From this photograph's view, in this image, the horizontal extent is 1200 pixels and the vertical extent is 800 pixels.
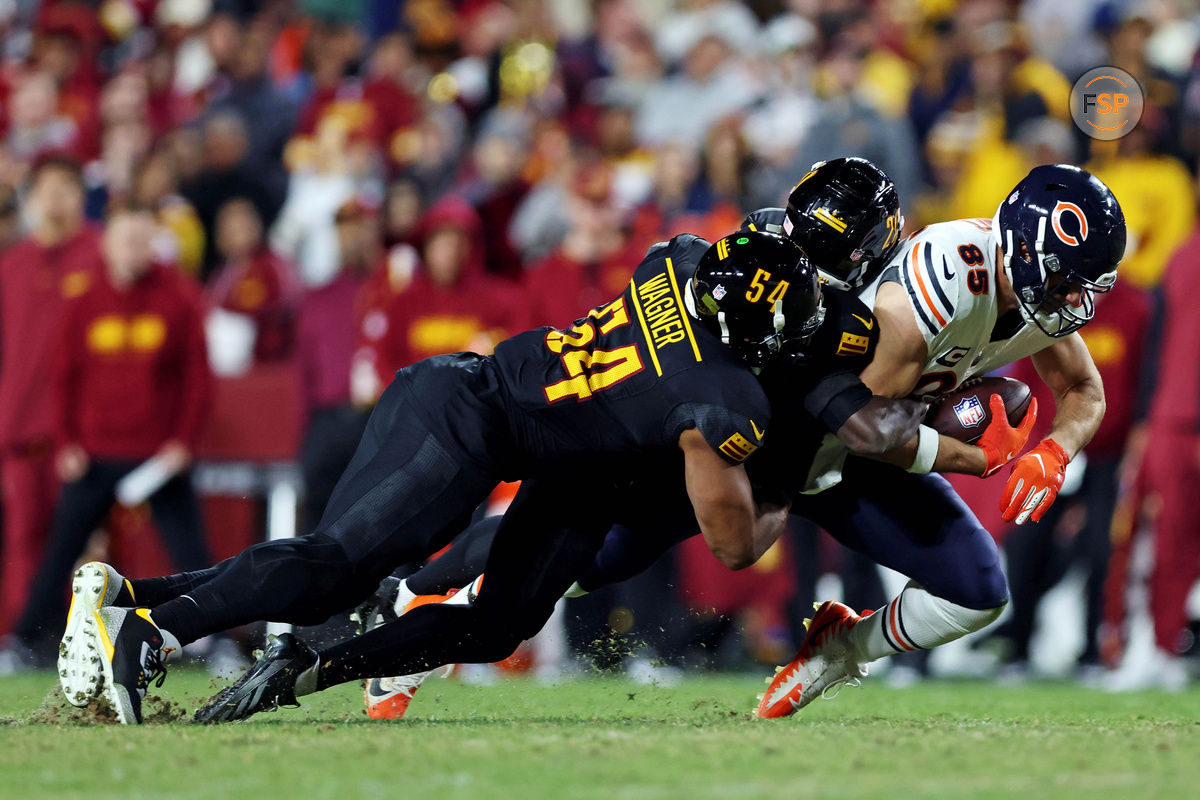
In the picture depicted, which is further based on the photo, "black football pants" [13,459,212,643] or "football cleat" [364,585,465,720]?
"black football pants" [13,459,212,643]

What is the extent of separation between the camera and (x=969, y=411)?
217 inches

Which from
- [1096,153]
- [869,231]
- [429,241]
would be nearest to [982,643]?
[1096,153]

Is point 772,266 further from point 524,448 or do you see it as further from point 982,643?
point 982,643

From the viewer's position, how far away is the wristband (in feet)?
17.4

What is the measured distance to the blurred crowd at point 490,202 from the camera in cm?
905

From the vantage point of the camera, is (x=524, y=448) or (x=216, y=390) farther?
(x=216, y=390)

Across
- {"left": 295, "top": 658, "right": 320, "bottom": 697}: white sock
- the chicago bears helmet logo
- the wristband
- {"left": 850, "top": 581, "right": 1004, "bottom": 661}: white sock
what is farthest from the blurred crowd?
the chicago bears helmet logo

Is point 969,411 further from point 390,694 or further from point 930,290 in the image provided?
point 390,694

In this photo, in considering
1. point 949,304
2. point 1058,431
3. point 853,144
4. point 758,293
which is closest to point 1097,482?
point 853,144

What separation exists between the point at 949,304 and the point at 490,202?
6133 mm

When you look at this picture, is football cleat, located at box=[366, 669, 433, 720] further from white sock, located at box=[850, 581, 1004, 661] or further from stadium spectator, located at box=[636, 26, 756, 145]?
stadium spectator, located at box=[636, 26, 756, 145]

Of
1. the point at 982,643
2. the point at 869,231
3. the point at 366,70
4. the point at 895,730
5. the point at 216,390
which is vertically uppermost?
the point at 366,70

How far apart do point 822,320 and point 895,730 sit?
1337 millimetres

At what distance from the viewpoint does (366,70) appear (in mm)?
13711
